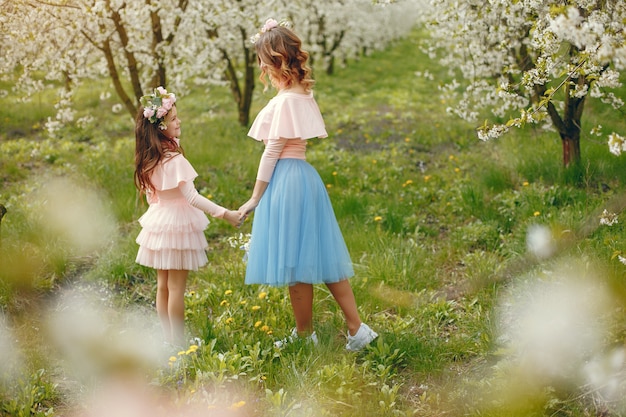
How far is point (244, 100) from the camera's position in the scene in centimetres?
1002

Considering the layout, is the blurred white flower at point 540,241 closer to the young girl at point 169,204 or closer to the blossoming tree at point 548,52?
the blossoming tree at point 548,52

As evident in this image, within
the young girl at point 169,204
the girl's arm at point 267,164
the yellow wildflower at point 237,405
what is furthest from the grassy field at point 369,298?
the girl's arm at point 267,164

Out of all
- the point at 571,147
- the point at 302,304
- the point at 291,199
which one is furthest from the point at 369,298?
the point at 571,147

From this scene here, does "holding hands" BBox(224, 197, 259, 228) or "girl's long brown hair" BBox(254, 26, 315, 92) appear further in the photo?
"holding hands" BBox(224, 197, 259, 228)

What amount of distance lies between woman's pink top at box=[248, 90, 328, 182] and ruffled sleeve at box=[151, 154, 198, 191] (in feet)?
1.51

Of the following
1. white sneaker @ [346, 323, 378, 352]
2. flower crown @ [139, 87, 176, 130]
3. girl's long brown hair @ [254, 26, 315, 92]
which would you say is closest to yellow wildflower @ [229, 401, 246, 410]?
white sneaker @ [346, 323, 378, 352]

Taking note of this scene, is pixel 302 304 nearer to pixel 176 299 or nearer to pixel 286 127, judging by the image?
pixel 176 299

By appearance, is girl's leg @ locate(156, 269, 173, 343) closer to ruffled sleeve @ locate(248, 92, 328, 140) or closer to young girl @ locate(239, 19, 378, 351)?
young girl @ locate(239, 19, 378, 351)

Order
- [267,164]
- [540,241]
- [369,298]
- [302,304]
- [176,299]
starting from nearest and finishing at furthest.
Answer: [267,164]
[302,304]
[176,299]
[369,298]
[540,241]

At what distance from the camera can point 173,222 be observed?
12.3ft

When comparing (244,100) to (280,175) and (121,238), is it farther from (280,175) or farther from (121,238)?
(280,175)

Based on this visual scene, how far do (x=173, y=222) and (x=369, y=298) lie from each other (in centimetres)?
154

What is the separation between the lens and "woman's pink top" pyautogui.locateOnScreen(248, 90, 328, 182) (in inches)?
140

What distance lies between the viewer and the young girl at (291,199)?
3.55m
